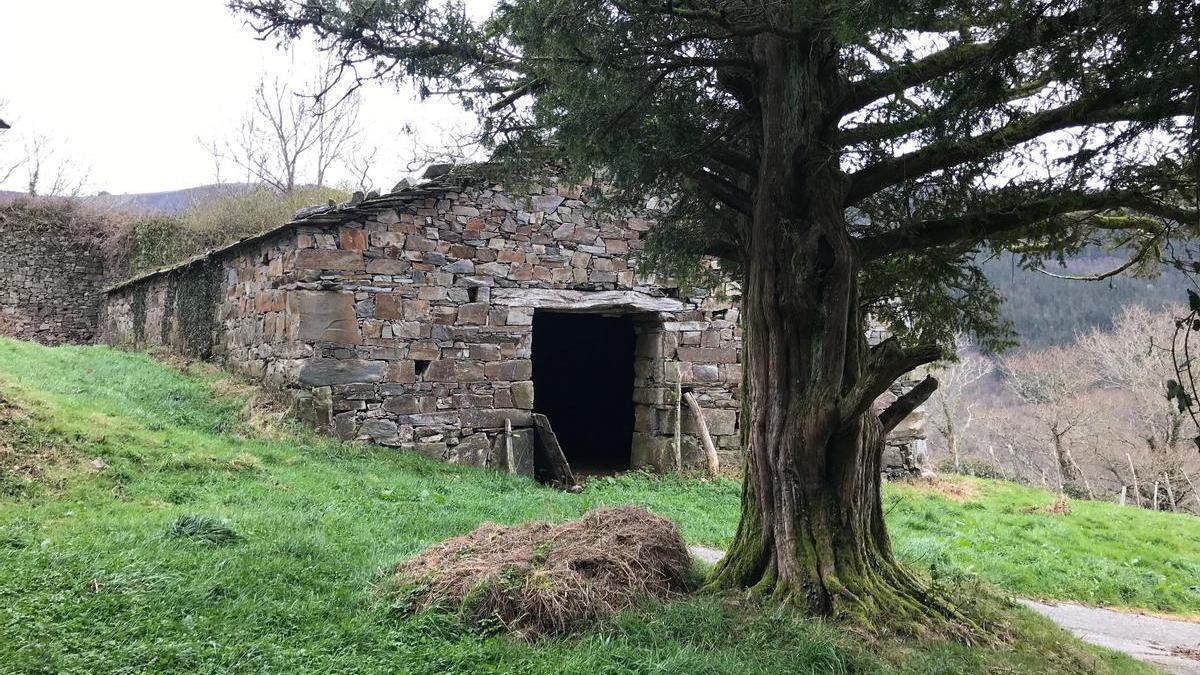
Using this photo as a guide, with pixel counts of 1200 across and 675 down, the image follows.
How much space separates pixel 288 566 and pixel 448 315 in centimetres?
586

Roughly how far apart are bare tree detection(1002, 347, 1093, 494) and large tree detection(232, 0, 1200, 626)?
64.1 ft

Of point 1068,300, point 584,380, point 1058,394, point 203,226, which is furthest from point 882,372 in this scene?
point 1068,300

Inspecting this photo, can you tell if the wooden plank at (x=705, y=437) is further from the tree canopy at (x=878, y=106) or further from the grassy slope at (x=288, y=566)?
the tree canopy at (x=878, y=106)

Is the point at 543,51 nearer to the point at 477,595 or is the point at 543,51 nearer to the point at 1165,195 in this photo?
the point at 477,595

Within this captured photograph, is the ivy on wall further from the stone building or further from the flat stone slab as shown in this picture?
the flat stone slab

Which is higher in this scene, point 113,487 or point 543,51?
point 543,51

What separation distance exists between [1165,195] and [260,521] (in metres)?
6.29

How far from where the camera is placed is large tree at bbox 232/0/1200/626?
4.12 metres

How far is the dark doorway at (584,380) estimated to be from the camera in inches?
581

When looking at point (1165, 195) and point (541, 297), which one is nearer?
point (1165, 195)

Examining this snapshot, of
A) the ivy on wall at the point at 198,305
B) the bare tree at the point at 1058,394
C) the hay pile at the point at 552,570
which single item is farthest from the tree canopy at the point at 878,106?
the bare tree at the point at 1058,394

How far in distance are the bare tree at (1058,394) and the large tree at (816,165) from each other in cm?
1955

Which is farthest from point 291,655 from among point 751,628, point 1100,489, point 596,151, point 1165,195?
point 1100,489

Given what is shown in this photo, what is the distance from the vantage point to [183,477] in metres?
7.14
